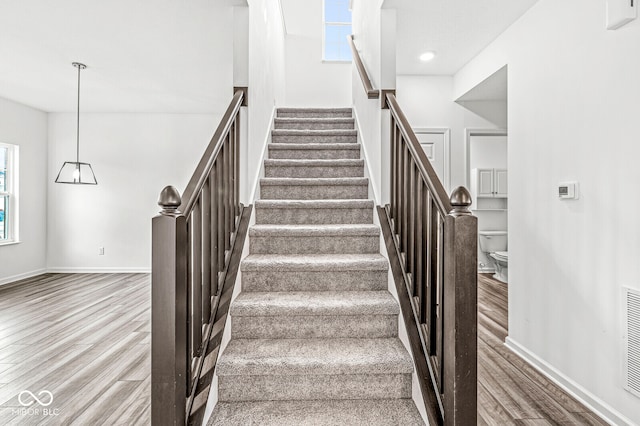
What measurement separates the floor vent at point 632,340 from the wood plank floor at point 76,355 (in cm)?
242

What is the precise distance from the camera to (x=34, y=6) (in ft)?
8.91

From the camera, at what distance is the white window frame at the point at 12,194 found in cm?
516

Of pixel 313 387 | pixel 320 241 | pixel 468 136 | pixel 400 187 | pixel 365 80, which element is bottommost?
pixel 313 387

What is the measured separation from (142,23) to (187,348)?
2.85 m

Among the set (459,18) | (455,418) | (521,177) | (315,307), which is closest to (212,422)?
(315,307)

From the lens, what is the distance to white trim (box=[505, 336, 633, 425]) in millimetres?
1857

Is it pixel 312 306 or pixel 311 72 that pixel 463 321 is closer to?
pixel 312 306

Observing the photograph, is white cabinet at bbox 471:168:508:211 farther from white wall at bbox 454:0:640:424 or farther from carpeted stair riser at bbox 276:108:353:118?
white wall at bbox 454:0:640:424

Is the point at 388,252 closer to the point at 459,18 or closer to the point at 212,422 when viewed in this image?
the point at 212,422

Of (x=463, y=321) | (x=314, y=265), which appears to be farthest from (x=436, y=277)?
(x=314, y=265)

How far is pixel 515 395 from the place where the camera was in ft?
6.91

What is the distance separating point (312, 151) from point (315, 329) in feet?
6.49

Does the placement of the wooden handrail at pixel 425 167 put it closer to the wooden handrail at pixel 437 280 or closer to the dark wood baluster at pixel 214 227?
the wooden handrail at pixel 437 280

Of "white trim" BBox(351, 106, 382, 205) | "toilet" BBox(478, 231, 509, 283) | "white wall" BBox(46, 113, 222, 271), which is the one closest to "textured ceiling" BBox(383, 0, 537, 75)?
"white trim" BBox(351, 106, 382, 205)
